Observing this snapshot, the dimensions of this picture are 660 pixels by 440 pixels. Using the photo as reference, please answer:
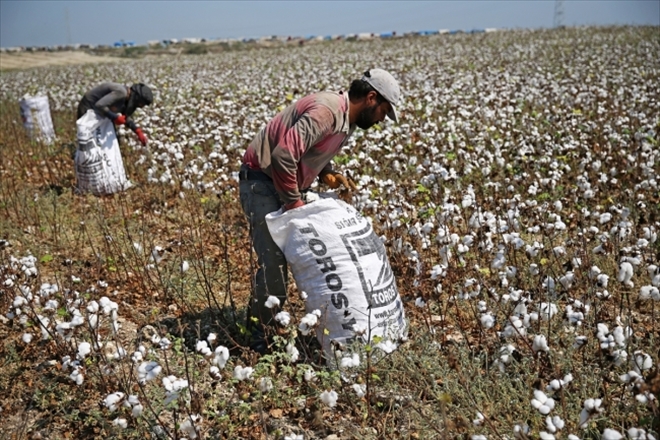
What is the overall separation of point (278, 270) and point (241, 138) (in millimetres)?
4826

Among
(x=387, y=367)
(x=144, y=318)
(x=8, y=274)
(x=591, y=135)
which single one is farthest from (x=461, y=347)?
(x=591, y=135)

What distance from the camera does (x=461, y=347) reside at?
314 centimetres

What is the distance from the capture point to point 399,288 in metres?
4.18

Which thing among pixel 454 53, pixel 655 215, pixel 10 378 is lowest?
pixel 10 378

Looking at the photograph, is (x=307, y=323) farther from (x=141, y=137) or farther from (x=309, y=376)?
(x=141, y=137)

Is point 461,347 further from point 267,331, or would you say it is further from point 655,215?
point 655,215

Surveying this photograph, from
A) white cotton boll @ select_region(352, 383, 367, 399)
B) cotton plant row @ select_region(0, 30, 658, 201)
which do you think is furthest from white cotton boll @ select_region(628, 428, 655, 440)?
cotton plant row @ select_region(0, 30, 658, 201)

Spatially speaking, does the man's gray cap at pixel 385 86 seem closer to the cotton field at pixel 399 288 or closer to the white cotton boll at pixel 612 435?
the cotton field at pixel 399 288

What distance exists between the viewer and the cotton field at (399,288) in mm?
2688

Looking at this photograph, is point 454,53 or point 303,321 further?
point 454,53

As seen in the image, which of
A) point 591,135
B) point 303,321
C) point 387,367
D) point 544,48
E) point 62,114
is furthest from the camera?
point 544,48

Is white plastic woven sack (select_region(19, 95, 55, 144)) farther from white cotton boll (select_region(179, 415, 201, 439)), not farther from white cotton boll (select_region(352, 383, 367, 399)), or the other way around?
white cotton boll (select_region(352, 383, 367, 399))

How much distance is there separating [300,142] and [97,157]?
164 inches

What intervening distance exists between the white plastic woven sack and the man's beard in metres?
7.56
